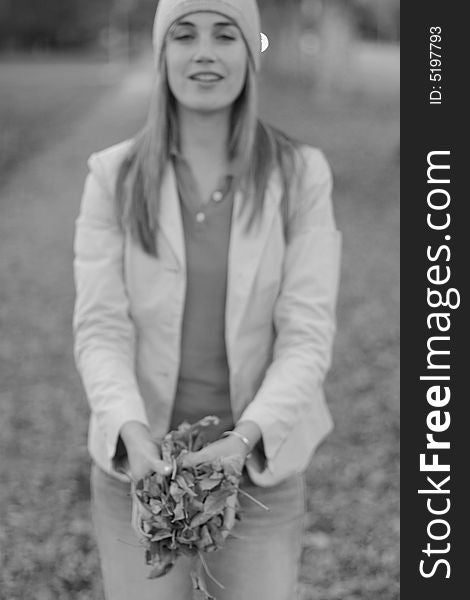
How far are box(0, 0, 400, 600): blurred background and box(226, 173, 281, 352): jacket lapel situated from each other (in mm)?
2244

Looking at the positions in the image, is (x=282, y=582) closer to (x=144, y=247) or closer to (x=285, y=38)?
(x=144, y=247)

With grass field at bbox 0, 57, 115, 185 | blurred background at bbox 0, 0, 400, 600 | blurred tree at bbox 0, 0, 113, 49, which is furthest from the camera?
blurred tree at bbox 0, 0, 113, 49

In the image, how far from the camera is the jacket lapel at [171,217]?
2689 mm

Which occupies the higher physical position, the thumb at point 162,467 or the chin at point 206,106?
the chin at point 206,106

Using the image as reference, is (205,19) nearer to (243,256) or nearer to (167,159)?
(167,159)

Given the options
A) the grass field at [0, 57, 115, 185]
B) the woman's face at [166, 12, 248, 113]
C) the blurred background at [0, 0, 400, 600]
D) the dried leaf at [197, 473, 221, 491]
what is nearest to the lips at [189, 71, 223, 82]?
the woman's face at [166, 12, 248, 113]

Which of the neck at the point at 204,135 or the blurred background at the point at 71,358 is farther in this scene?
the blurred background at the point at 71,358

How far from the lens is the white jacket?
8.74 feet

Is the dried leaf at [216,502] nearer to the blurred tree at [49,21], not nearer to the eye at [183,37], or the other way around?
the eye at [183,37]

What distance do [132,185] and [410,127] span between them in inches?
67.3

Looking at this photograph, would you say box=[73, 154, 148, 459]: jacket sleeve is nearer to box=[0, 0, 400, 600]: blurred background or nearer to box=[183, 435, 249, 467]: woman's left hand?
box=[183, 435, 249, 467]: woman's left hand

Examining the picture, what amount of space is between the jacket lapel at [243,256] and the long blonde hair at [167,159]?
2 centimetres

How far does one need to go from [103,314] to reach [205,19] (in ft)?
2.55

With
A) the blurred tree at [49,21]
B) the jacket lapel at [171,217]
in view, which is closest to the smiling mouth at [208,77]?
the jacket lapel at [171,217]
